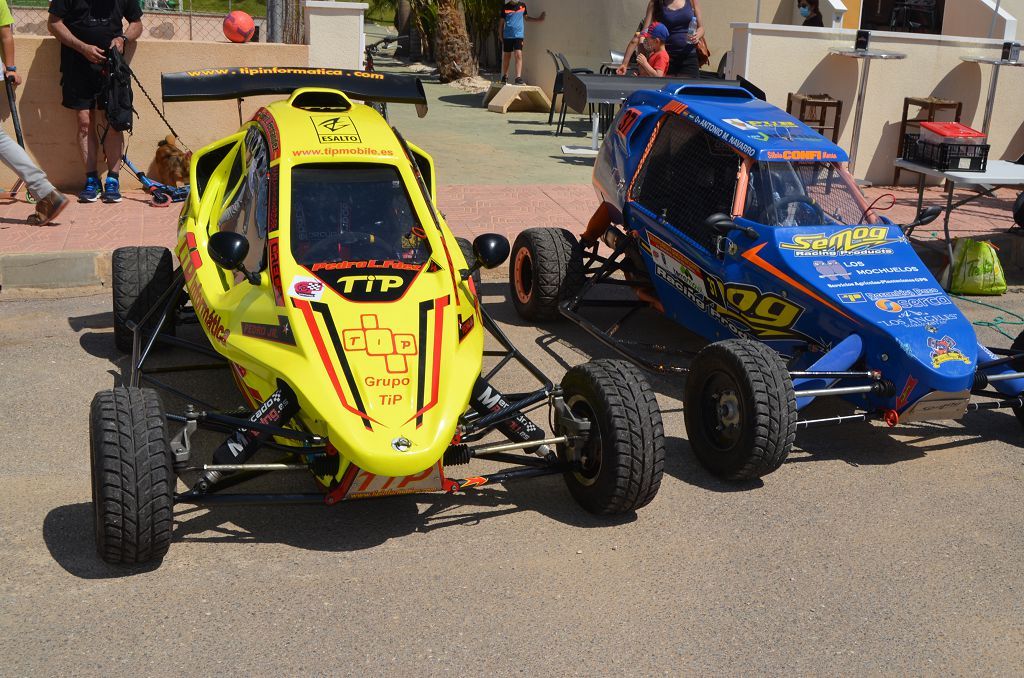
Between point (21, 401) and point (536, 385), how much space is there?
2.99m

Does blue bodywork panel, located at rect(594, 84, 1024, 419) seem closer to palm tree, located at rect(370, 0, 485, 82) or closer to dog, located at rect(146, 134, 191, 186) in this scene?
dog, located at rect(146, 134, 191, 186)

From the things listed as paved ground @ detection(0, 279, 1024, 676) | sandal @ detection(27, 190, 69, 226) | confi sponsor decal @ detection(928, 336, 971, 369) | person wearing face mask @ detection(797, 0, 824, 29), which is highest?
person wearing face mask @ detection(797, 0, 824, 29)

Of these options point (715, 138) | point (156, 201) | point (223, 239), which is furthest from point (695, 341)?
point (156, 201)

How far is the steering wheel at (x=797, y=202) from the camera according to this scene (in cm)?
684

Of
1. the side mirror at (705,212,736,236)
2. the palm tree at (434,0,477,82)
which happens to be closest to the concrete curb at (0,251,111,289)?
the side mirror at (705,212,736,236)

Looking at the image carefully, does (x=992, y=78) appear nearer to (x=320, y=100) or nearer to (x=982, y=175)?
(x=982, y=175)

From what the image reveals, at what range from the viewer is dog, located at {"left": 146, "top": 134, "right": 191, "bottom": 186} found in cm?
1095

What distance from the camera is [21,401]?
6457 mm

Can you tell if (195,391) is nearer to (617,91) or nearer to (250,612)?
(250,612)

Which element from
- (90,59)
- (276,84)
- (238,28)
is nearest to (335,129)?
(276,84)

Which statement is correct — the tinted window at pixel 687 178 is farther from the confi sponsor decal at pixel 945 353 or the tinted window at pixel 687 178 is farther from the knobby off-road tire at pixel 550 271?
the confi sponsor decal at pixel 945 353

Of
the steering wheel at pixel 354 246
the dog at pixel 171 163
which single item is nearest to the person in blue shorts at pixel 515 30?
the dog at pixel 171 163

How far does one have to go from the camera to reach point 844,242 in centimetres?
669

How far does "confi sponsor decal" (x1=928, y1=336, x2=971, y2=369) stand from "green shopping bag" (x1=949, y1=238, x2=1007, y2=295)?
157 inches
